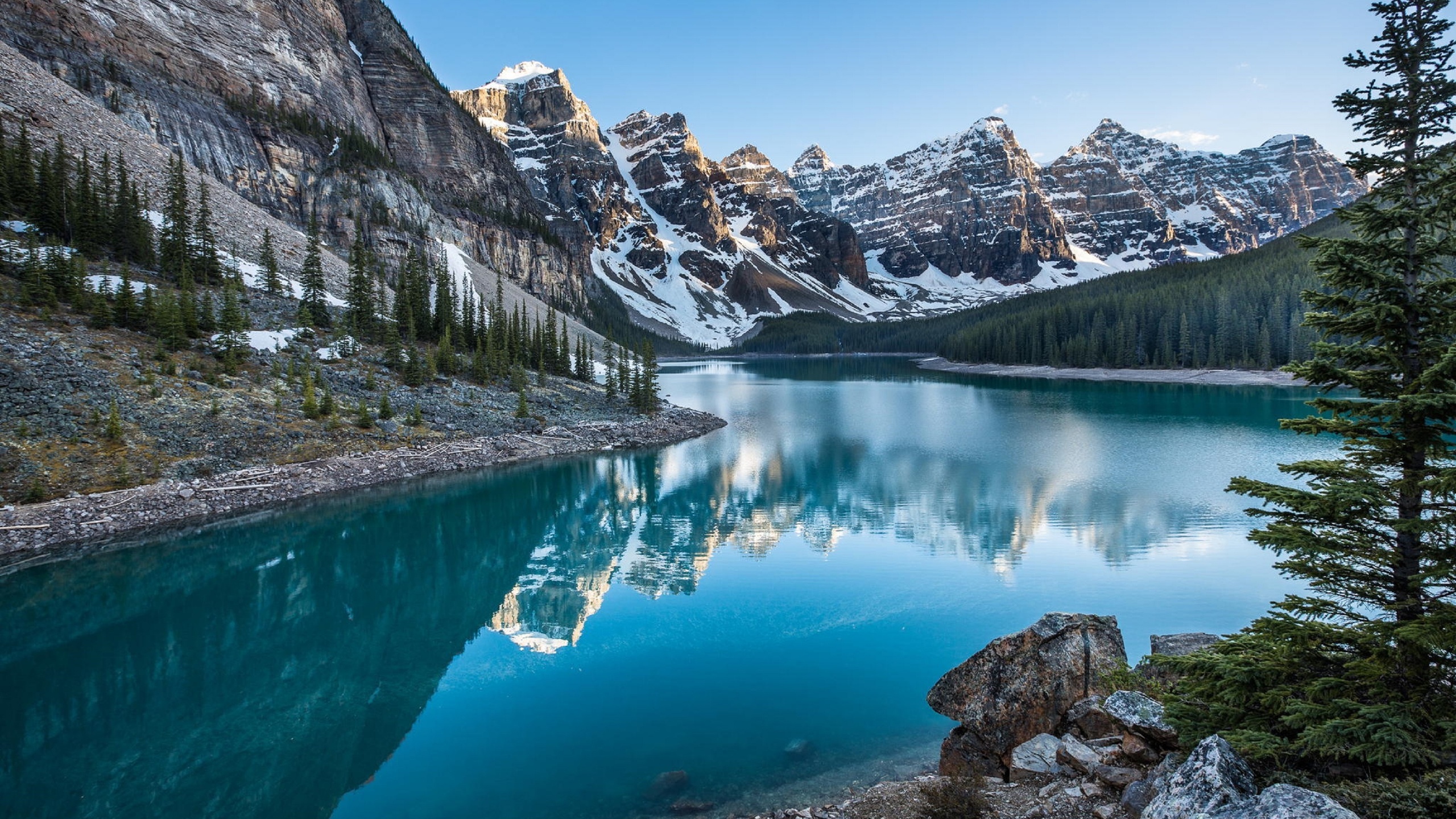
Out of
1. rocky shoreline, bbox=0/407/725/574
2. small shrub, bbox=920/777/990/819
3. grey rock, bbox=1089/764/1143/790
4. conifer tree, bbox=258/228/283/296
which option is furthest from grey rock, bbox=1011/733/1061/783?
conifer tree, bbox=258/228/283/296

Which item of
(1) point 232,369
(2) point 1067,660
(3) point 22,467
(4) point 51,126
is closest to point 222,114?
(4) point 51,126

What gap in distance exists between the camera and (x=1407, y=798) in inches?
194

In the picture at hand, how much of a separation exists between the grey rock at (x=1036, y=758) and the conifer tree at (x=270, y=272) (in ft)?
179

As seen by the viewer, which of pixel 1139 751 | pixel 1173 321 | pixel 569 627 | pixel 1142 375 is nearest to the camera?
pixel 1139 751

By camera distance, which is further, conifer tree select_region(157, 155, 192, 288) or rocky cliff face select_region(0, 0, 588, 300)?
rocky cliff face select_region(0, 0, 588, 300)

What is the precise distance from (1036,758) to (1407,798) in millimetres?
4438

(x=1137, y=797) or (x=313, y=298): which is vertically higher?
(x=313, y=298)

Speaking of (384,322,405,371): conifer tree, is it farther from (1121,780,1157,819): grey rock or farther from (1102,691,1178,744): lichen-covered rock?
(1121,780,1157,819): grey rock

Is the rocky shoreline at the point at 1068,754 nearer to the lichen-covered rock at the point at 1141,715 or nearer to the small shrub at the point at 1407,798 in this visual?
the lichen-covered rock at the point at 1141,715

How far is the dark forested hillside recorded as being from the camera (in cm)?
8300

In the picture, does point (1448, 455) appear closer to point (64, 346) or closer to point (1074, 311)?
point (64, 346)

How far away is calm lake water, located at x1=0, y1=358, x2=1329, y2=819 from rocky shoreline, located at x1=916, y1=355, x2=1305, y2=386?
2068 inches

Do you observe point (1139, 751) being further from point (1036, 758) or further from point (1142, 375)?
point (1142, 375)

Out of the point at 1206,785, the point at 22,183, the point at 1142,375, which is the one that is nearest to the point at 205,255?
the point at 22,183
